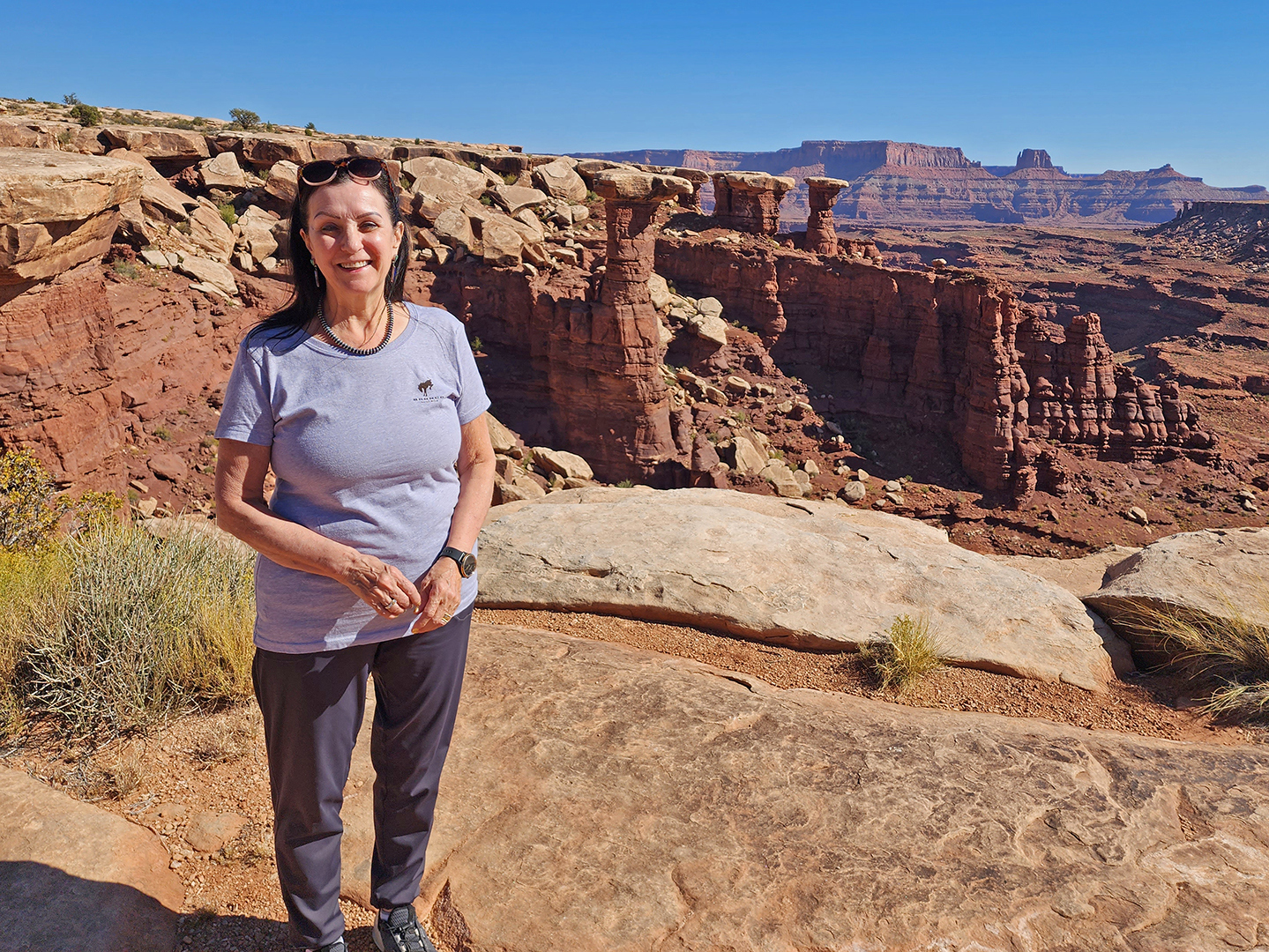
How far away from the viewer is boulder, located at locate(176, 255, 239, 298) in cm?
1638

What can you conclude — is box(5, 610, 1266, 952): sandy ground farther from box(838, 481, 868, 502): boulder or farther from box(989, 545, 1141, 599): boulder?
box(838, 481, 868, 502): boulder

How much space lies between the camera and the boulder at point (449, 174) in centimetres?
2644

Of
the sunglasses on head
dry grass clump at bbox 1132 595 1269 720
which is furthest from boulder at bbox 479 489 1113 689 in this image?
the sunglasses on head

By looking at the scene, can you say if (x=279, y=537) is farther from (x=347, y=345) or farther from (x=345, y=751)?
(x=345, y=751)

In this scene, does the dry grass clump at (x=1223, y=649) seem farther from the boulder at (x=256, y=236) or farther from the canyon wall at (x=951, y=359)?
the canyon wall at (x=951, y=359)

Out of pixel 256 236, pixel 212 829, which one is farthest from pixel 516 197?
pixel 212 829

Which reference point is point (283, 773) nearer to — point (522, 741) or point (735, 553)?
A: point (522, 741)

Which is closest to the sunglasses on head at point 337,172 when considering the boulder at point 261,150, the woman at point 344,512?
the woman at point 344,512

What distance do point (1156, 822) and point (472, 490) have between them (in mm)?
3492

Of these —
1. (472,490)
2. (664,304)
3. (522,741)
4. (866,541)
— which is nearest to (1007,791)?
(522,741)

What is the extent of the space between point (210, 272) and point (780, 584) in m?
15.5

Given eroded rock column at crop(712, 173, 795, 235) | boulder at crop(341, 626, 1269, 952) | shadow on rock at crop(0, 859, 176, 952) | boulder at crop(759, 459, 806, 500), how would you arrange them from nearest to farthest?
shadow on rock at crop(0, 859, 176, 952) < boulder at crop(341, 626, 1269, 952) < boulder at crop(759, 459, 806, 500) < eroded rock column at crop(712, 173, 795, 235)

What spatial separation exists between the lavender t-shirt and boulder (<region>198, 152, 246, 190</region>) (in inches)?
923

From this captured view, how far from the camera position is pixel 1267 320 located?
5762cm
